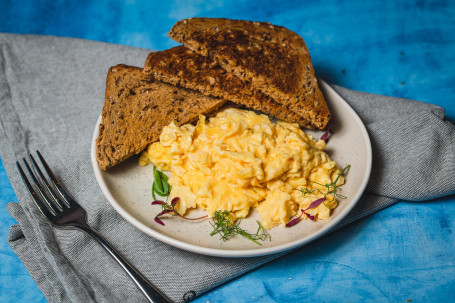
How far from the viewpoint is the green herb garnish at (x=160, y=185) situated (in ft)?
7.47

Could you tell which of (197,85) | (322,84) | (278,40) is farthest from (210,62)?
(322,84)

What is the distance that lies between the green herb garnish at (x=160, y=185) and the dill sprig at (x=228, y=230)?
36cm

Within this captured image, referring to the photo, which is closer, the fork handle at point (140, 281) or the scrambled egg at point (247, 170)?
the fork handle at point (140, 281)

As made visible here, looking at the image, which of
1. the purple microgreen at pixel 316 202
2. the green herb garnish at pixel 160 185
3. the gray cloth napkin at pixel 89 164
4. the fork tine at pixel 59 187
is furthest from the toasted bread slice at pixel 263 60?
the fork tine at pixel 59 187

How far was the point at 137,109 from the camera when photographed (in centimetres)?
251

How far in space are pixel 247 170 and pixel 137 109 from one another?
91 centimetres

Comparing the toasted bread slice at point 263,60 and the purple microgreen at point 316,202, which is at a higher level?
the toasted bread slice at point 263,60

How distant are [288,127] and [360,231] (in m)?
0.76

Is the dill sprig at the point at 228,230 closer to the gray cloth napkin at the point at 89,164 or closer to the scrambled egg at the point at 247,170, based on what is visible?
the scrambled egg at the point at 247,170

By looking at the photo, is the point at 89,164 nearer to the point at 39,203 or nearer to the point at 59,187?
the point at 59,187

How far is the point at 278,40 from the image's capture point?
2.78 metres

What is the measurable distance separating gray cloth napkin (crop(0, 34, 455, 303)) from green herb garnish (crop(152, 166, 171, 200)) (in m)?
0.26

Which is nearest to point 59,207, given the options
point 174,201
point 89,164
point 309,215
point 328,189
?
point 89,164

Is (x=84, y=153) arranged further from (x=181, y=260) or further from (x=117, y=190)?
(x=181, y=260)
